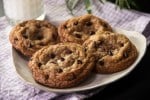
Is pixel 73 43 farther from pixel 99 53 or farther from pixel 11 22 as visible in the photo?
pixel 11 22

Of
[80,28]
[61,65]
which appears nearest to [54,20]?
[80,28]

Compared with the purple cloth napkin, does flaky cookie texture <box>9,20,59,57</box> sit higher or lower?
higher

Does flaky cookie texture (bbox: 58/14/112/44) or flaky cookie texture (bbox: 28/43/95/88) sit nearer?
flaky cookie texture (bbox: 28/43/95/88)

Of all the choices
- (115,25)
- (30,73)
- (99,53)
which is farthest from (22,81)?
(115,25)

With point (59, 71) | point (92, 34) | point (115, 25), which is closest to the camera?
point (59, 71)

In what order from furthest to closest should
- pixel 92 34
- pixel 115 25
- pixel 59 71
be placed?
pixel 115 25
pixel 92 34
pixel 59 71
